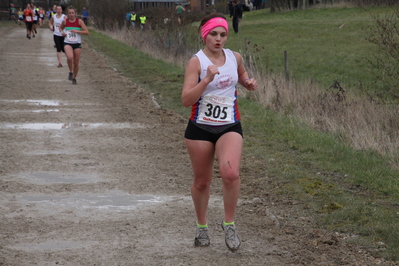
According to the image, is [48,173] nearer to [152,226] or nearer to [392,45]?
[152,226]

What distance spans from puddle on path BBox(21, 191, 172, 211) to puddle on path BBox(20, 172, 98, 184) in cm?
63

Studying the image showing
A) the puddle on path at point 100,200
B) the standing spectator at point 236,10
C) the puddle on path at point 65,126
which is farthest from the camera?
the standing spectator at point 236,10

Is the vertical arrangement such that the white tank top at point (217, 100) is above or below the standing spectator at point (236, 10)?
above

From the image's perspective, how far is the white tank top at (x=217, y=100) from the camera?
17.5ft

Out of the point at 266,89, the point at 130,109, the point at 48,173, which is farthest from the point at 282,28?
the point at 48,173

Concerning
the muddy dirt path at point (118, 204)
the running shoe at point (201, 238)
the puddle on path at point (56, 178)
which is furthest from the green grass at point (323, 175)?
the puddle on path at point (56, 178)

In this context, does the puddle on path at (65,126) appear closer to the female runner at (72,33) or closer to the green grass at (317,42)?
the female runner at (72,33)

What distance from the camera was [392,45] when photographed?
40.8 ft

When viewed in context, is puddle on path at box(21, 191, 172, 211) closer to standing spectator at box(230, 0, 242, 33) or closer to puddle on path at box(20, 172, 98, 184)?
puddle on path at box(20, 172, 98, 184)

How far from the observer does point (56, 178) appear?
25.9 feet

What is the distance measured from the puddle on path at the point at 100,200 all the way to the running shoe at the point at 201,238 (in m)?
1.29

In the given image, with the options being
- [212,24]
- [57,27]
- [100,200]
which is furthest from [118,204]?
[57,27]

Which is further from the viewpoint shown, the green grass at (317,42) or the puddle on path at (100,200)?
the green grass at (317,42)

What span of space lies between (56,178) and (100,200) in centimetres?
114
